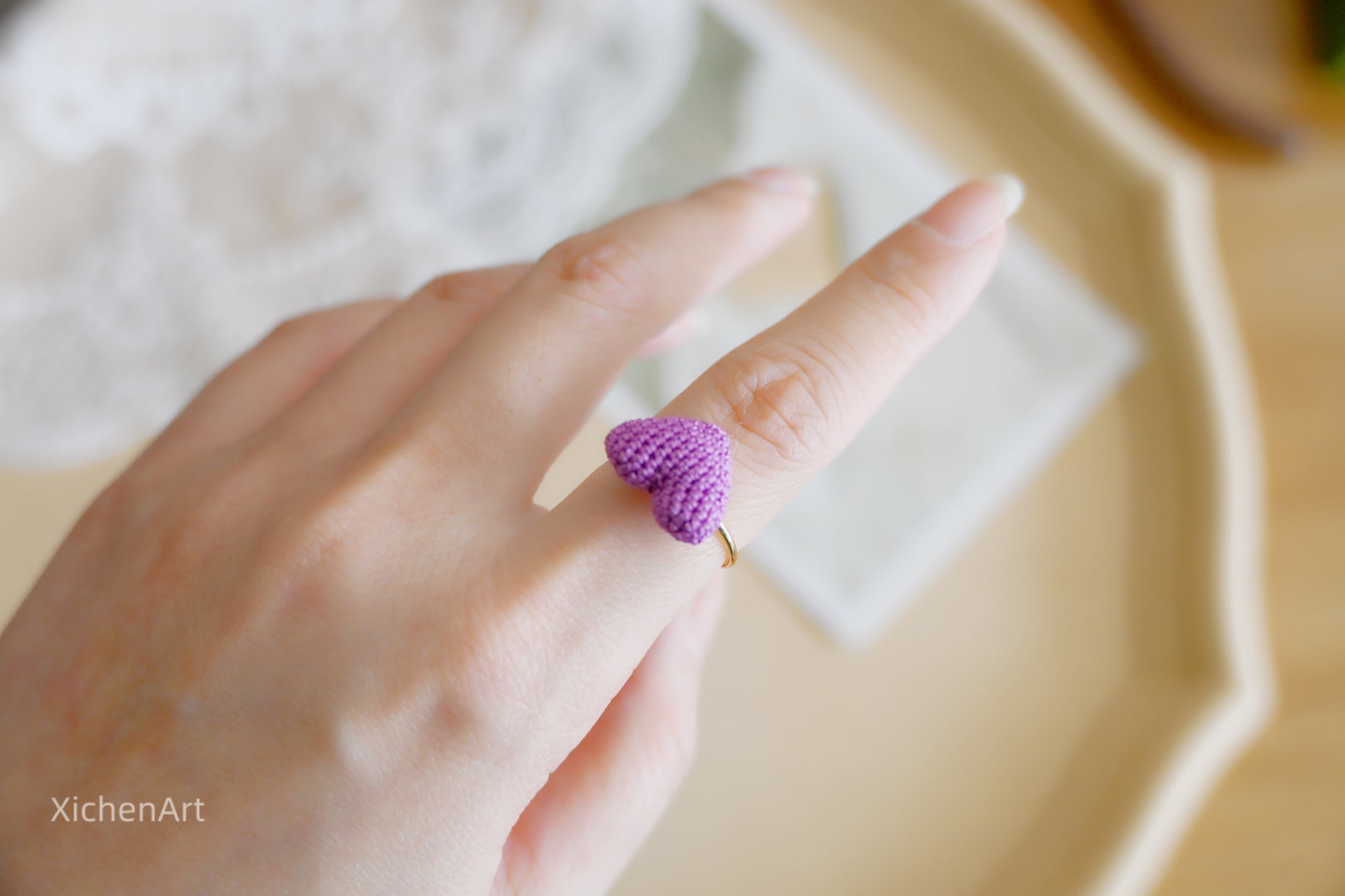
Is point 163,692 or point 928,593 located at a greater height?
point 928,593

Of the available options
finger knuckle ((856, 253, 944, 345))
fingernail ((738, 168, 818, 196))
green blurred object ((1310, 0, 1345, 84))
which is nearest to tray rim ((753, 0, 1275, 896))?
green blurred object ((1310, 0, 1345, 84))

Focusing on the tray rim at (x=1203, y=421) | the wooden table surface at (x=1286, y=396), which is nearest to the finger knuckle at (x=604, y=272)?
the tray rim at (x=1203, y=421)

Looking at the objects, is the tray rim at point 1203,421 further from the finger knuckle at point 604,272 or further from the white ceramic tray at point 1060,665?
the finger knuckle at point 604,272

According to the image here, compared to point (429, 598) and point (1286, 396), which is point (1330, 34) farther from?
point (429, 598)

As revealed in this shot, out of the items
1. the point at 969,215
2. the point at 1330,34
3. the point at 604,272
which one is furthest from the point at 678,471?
the point at 1330,34

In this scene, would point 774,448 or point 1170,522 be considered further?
point 1170,522

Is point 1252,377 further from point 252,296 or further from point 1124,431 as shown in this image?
point 252,296

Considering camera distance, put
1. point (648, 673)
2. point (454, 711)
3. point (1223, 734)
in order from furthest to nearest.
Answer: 1. point (1223, 734)
2. point (648, 673)
3. point (454, 711)

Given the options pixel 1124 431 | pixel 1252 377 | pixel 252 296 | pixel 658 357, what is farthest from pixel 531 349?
pixel 1252 377
